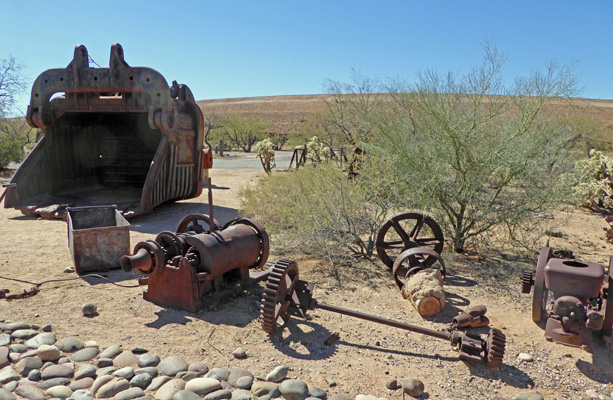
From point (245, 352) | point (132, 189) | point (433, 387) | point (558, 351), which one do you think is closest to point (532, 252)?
point (558, 351)

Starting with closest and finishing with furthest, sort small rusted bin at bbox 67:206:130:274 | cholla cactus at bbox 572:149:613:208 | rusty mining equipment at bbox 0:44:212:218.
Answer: small rusted bin at bbox 67:206:130:274
rusty mining equipment at bbox 0:44:212:218
cholla cactus at bbox 572:149:613:208

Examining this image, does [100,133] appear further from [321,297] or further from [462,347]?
[462,347]

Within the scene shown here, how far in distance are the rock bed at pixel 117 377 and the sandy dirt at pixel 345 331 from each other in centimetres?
15

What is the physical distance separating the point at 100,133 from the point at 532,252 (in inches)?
381

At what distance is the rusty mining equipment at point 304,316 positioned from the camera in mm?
3373

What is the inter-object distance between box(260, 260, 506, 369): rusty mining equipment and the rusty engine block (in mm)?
699

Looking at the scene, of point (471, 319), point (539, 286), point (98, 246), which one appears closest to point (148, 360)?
point (98, 246)

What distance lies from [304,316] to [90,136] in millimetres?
8781

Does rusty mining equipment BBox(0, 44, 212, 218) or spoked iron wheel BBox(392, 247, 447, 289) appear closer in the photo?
spoked iron wheel BBox(392, 247, 447, 289)

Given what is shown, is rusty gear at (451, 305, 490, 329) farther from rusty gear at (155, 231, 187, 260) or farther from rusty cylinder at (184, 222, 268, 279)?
rusty gear at (155, 231, 187, 260)

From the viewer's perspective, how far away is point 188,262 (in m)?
4.16

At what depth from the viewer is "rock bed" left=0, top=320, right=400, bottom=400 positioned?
117 inches

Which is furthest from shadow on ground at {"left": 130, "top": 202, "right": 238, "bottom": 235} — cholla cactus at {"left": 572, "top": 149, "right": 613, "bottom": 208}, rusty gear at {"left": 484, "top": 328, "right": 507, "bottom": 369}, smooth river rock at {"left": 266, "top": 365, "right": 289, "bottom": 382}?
cholla cactus at {"left": 572, "top": 149, "right": 613, "bottom": 208}

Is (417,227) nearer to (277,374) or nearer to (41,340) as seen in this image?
(277,374)
